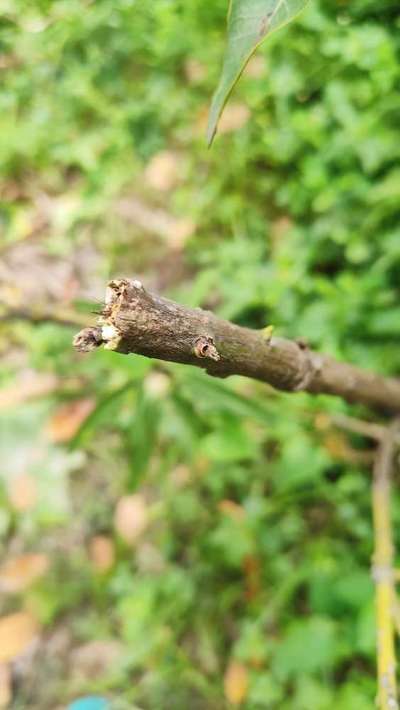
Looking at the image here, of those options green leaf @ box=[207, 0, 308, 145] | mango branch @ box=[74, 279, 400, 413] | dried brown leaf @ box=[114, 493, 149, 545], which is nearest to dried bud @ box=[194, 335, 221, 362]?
mango branch @ box=[74, 279, 400, 413]

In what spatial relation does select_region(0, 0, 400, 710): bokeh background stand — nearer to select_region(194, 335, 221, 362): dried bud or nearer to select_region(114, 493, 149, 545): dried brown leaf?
select_region(114, 493, 149, 545): dried brown leaf

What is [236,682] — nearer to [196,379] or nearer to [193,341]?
[196,379]

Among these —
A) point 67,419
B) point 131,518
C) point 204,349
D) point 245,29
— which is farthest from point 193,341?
point 67,419

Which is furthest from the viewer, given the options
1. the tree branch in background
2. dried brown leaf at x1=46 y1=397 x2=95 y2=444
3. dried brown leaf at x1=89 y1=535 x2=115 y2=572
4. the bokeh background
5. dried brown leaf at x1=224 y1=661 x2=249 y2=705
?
dried brown leaf at x1=46 y1=397 x2=95 y2=444

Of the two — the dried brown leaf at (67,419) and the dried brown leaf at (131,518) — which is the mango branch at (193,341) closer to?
the dried brown leaf at (131,518)

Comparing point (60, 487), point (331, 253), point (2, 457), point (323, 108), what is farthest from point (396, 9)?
point (2, 457)

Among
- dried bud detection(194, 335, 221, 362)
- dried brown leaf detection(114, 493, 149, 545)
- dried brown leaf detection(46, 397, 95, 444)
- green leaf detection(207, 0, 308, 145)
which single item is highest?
dried brown leaf detection(46, 397, 95, 444)

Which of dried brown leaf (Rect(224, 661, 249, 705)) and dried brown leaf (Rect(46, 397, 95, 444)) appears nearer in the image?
dried brown leaf (Rect(224, 661, 249, 705))
